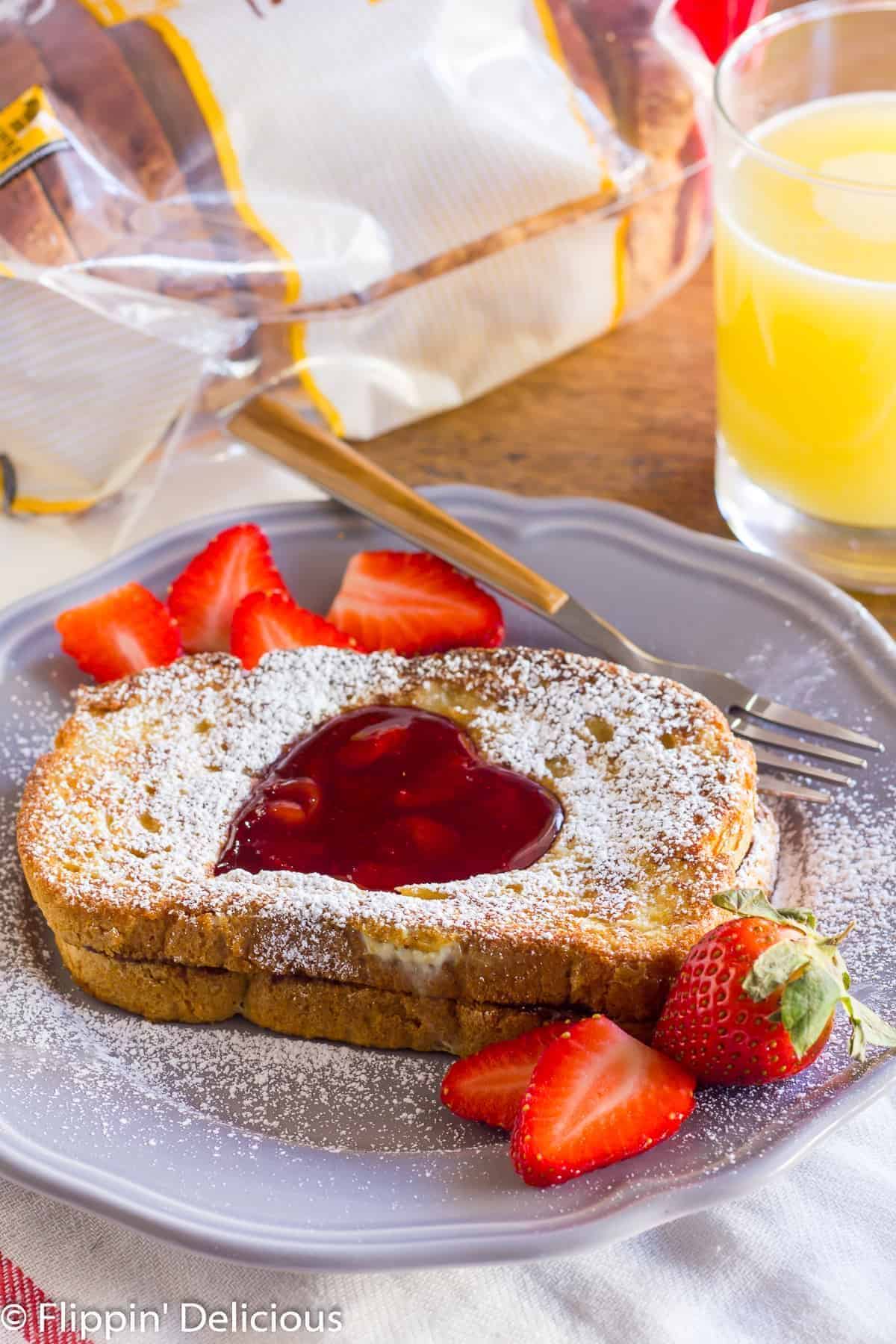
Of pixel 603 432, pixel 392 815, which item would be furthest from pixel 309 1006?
pixel 603 432

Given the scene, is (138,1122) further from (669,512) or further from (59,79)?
(59,79)

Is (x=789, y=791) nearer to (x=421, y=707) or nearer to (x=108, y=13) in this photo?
(x=421, y=707)

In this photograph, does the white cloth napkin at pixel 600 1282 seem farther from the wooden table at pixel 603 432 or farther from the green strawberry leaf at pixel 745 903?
the wooden table at pixel 603 432

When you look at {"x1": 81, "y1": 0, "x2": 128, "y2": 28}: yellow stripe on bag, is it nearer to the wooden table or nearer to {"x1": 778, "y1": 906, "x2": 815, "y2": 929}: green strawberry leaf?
the wooden table

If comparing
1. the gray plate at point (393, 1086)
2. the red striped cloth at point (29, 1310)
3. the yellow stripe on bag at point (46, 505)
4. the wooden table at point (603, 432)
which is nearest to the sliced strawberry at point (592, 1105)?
the gray plate at point (393, 1086)

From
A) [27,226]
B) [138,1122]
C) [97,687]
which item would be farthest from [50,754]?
[27,226]

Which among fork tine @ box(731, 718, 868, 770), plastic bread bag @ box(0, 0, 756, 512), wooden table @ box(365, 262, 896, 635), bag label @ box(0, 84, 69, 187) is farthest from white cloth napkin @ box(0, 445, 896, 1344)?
bag label @ box(0, 84, 69, 187)

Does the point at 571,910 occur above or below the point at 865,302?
below
